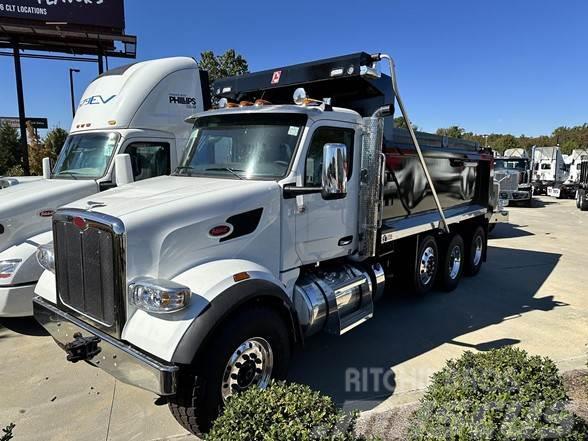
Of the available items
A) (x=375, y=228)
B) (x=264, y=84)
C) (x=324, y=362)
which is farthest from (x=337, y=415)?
(x=264, y=84)

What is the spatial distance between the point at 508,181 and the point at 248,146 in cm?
1885

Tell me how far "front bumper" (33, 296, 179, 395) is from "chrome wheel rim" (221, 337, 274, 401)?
0.49 meters

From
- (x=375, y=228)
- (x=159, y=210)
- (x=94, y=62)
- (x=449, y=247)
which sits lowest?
(x=449, y=247)

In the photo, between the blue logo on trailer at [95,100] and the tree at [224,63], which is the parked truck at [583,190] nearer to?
the tree at [224,63]

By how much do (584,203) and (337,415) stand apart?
21.8m

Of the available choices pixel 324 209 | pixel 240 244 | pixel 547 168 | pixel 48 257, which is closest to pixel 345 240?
pixel 324 209

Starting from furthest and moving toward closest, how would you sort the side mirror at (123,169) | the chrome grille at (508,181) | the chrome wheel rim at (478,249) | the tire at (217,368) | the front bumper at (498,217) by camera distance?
the chrome grille at (508,181) < the front bumper at (498,217) < the chrome wheel rim at (478,249) < the side mirror at (123,169) < the tire at (217,368)

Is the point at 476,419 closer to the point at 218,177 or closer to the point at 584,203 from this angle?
the point at 218,177

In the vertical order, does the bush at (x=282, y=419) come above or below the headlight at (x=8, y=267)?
below

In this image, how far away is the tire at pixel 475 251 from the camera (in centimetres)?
774

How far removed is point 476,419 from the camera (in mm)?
2156

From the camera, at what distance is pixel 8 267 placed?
460cm

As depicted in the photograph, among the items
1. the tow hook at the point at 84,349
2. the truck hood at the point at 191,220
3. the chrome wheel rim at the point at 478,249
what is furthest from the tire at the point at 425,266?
the tow hook at the point at 84,349

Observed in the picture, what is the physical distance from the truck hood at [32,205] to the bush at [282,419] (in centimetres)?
399
